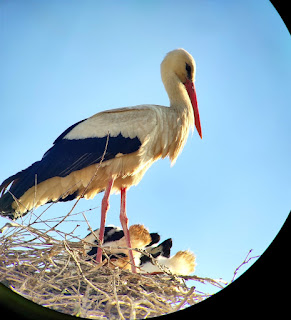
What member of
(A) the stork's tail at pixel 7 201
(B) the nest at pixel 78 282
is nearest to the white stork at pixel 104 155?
(A) the stork's tail at pixel 7 201

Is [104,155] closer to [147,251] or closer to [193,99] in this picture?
[147,251]

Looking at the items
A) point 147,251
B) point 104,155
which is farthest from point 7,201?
point 147,251

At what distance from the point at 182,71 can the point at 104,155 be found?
988 millimetres

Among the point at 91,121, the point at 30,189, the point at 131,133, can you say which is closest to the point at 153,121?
the point at 131,133

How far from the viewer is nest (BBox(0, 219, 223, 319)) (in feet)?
7.99

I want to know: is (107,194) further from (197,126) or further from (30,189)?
(197,126)

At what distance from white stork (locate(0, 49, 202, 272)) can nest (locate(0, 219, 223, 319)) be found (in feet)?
2.91

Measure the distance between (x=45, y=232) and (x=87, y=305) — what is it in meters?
0.44

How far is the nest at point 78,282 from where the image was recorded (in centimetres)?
244

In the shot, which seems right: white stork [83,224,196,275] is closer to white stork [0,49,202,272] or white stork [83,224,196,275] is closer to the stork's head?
white stork [0,49,202,272]

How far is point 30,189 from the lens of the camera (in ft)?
13.0

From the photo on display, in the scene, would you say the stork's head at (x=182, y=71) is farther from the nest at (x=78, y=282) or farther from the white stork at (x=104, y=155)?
the nest at (x=78, y=282)

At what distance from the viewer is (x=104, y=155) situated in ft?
13.1

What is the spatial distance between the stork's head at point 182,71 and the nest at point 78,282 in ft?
5.76
